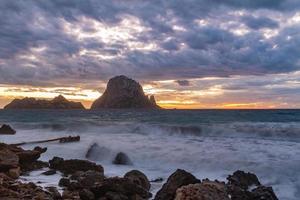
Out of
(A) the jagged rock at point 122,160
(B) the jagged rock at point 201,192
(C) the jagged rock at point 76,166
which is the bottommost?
(A) the jagged rock at point 122,160

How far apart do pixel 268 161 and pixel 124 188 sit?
413 inches

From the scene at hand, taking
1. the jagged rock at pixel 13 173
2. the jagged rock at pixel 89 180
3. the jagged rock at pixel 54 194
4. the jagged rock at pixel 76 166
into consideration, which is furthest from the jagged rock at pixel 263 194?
the jagged rock at pixel 13 173

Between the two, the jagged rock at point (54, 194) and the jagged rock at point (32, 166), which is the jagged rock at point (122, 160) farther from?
the jagged rock at point (54, 194)

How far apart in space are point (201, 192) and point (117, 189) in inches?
202

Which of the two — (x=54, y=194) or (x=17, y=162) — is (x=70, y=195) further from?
(x=17, y=162)

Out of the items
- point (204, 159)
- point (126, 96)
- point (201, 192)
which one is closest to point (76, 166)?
point (204, 159)

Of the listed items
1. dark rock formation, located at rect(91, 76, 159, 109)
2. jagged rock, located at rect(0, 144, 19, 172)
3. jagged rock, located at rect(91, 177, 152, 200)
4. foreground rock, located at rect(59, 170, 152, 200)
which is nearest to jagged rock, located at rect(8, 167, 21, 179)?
jagged rock, located at rect(0, 144, 19, 172)

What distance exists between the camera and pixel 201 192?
295 inches

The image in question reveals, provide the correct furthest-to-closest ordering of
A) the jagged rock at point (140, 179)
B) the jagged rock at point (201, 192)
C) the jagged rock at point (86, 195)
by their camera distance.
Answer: the jagged rock at point (140, 179) < the jagged rock at point (86, 195) < the jagged rock at point (201, 192)

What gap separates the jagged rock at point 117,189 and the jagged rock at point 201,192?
4.60 m

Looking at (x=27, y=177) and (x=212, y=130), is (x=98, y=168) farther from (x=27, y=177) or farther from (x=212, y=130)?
(x=212, y=130)

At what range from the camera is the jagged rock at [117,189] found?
11938 millimetres

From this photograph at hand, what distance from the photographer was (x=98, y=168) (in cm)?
1753

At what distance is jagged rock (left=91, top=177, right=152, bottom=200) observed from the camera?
11.9 meters
